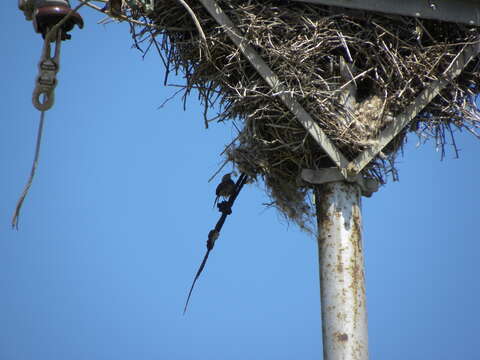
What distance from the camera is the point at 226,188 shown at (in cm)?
408

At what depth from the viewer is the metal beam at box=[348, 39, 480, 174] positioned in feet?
11.9

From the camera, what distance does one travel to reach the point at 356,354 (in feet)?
10.8

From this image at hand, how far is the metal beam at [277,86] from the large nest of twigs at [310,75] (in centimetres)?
4

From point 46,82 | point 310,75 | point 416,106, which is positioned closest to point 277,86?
point 310,75

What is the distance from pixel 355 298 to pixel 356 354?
0.22 metres

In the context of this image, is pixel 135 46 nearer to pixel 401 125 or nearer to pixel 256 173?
pixel 256 173

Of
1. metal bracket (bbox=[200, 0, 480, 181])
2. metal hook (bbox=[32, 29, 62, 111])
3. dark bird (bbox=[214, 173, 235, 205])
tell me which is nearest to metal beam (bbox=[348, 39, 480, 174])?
metal bracket (bbox=[200, 0, 480, 181])

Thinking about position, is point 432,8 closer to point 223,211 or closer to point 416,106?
point 416,106

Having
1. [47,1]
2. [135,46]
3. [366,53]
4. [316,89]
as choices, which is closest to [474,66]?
[366,53]

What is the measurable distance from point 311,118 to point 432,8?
770 mm

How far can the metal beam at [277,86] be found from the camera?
11.9ft

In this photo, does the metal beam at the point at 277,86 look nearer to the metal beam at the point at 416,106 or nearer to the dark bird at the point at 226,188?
the metal beam at the point at 416,106

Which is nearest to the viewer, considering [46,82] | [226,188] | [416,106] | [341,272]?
[46,82]

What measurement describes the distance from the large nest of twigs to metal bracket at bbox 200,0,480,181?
Answer: 0.14 ft
